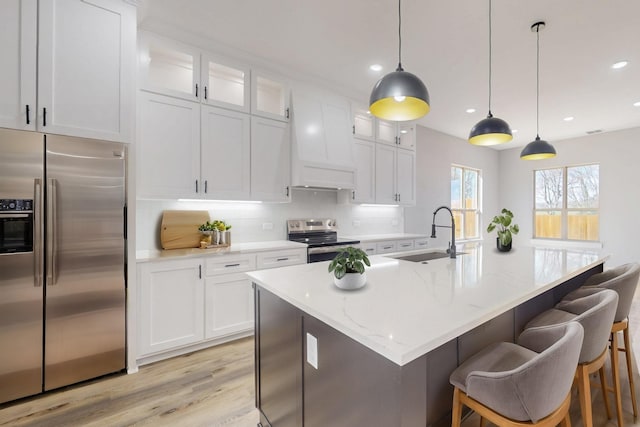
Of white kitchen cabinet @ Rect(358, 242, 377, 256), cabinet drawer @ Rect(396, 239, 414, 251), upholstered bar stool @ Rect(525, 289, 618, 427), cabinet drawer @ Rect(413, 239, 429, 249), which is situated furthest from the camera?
cabinet drawer @ Rect(413, 239, 429, 249)

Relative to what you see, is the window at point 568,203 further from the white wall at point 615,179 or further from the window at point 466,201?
the window at point 466,201

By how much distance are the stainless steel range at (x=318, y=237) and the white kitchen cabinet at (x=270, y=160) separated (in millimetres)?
528

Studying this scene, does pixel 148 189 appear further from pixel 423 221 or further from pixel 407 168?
pixel 423 221

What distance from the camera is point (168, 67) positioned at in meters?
3.03

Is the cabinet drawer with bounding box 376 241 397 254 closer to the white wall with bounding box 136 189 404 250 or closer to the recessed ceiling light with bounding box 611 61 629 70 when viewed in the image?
the white wall with bounding box 136 189 404 250

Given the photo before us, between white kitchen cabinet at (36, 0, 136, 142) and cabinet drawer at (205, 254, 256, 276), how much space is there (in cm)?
123

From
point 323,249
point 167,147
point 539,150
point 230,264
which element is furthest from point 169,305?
point 539,150

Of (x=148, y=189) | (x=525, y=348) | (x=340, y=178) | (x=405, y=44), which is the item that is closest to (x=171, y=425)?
(x=148, y=189)

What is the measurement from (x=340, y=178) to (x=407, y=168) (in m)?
1.56

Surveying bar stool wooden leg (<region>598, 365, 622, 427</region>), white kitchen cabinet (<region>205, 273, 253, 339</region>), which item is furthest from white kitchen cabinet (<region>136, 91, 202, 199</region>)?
bar stool wooden leg (<region>598, 365, 622, 427</region>)

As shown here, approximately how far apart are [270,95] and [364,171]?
5.37 feet

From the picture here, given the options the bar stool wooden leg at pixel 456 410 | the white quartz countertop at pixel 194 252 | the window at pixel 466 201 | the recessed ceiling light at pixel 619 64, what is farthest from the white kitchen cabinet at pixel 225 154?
the window at pixel 466 201

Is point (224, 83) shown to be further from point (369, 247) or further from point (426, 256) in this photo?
point (426, 256)

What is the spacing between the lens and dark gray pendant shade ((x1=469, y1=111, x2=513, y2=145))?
241cm
